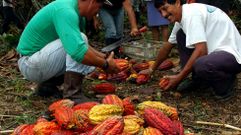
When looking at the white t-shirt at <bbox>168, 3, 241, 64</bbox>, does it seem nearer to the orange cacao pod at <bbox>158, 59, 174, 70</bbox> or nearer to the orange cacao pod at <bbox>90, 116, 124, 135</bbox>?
the orange cacao pod at <bbox>158, 59, 174, 70</bbox>

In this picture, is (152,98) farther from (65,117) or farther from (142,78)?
(65,117)

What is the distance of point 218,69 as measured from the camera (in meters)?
5.30

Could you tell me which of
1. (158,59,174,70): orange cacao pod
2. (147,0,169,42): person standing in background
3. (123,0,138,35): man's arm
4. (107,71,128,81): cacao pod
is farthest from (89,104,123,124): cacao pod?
(147,0,169,42): person standing in background

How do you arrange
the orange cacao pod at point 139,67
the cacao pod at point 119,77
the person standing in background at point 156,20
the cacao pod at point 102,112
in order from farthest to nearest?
1. the person standing in background at point 156,20
2. the orange cacao pod at point 139,67
3. the cacao pod at point 119,77
4. the cacao pod at point 102,112

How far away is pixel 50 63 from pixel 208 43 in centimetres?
201

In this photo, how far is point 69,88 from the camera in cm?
515

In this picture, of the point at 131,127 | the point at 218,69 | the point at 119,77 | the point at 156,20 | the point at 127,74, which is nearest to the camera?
the point at 131,127

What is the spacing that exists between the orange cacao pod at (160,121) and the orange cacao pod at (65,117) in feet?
2.23

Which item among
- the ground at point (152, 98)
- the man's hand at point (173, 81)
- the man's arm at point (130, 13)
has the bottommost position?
the ground at point (152, 98)

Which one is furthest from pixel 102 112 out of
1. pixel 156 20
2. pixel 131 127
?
pixel 156 20

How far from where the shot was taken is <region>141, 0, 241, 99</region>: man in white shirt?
5234mm

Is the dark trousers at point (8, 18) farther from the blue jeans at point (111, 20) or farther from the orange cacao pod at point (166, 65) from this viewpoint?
the orange cacao pod at point (166, 65)

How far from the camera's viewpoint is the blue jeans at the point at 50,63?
16.7ft

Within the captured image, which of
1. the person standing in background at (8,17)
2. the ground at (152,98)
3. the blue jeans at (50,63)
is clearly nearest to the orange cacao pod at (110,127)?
the ground at (152,98)
